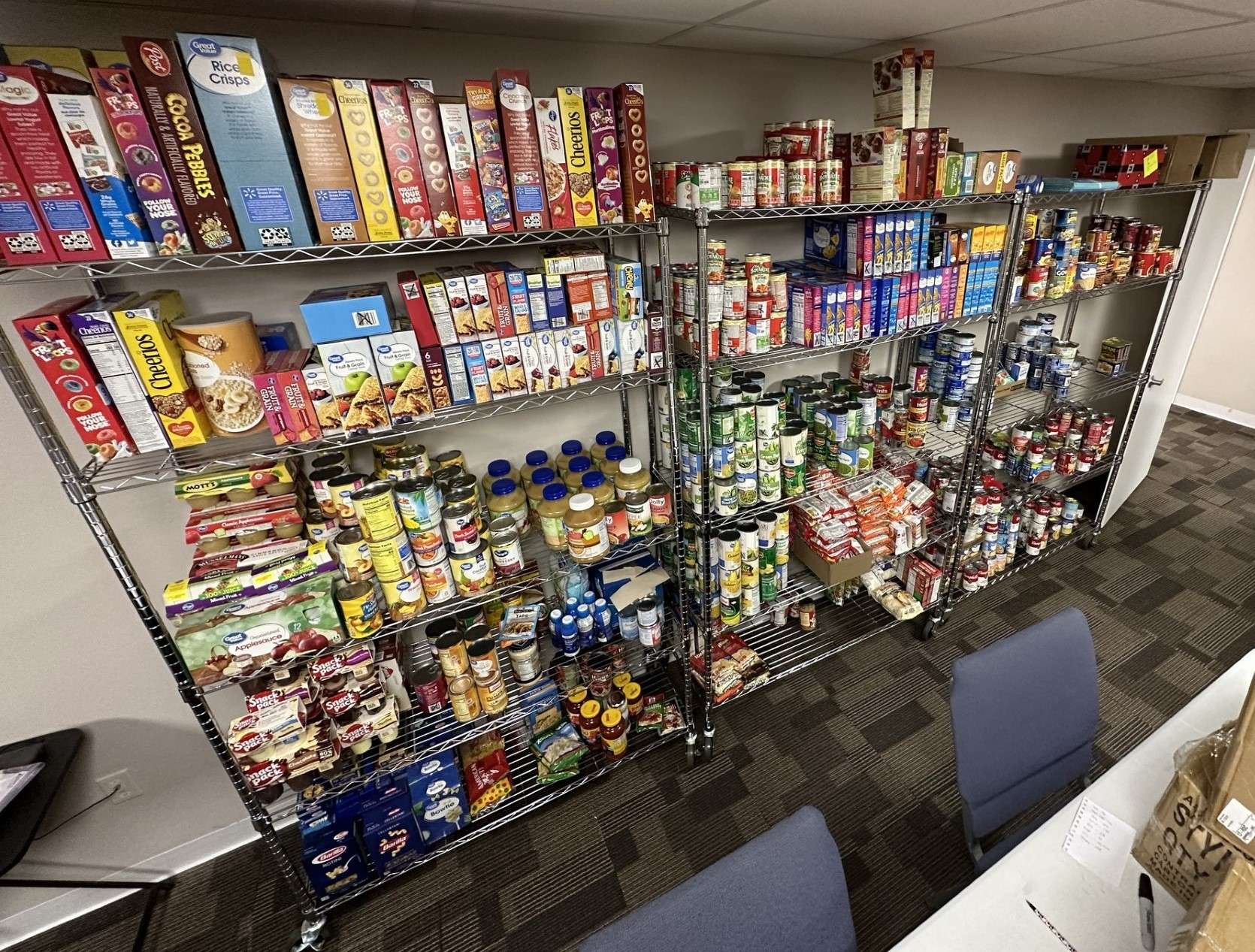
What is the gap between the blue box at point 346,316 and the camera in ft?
4.11

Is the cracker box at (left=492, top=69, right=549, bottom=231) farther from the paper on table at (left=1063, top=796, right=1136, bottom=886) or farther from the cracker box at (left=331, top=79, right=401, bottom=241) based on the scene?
Answer: the paper on table at (left=1063, top=796, right=1136, bottom=886)

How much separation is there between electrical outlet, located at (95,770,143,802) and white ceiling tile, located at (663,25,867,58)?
2.77 metres

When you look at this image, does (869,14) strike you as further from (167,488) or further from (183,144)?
(167,488)

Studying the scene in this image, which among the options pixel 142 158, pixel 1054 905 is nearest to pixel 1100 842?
pixel 1054 905

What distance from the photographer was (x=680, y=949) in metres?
0.87

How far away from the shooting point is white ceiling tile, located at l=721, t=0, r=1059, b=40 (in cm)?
129

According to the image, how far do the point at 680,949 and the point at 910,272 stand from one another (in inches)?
78.9

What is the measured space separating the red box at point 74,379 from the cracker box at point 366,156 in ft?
1.96

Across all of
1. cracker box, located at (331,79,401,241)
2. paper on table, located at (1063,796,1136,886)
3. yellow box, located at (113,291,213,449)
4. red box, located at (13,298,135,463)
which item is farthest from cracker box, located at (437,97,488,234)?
paper on table, located at (1063,796,1136,886)

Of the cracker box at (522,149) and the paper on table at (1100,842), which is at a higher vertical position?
the cracker box at (522,149)

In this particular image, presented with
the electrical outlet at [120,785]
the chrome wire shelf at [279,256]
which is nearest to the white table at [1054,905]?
the chrome wire shelf at [279,256]

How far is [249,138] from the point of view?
3.55 feet

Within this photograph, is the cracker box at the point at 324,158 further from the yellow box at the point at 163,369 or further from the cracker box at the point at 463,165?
the yellow box at the point at 163,369

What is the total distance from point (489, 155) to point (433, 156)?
0.40ft
